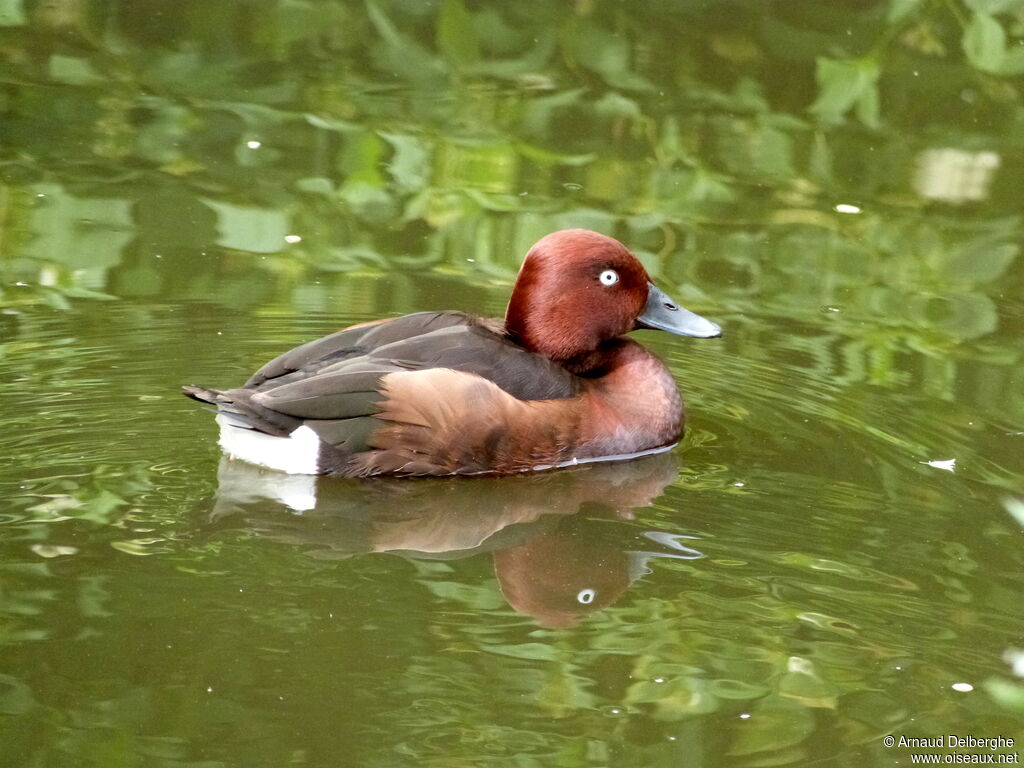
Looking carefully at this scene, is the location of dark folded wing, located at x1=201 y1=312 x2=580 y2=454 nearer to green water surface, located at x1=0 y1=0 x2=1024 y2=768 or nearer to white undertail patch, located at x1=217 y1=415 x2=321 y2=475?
white undertail patch, located at x1=217 y1=415 x2=321 y2=475

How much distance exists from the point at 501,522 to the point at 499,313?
1982 mm

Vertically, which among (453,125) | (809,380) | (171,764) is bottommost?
(171,764)

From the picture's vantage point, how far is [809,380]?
23.2 feet

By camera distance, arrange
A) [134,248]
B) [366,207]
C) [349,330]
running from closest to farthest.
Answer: [349,330] → [134,248] → [366,207]

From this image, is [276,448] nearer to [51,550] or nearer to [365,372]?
[365,372]

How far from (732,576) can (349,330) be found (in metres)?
1.87

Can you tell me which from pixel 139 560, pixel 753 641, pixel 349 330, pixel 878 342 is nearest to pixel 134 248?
pixel 349 330

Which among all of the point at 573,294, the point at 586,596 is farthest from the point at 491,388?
the point at 586,596

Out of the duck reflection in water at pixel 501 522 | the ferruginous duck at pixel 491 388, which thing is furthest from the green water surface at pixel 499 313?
the ferruginous duck at pixel 491 388

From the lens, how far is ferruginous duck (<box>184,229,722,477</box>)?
19.5 ft

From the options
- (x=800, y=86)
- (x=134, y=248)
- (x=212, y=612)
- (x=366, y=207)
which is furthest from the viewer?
(x=800, y=86)

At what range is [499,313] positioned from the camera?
764cm

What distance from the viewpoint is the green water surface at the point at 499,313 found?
15.0 feet

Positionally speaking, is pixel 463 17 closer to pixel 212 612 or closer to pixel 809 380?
pixel 809 380
